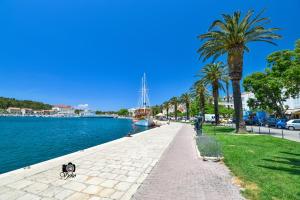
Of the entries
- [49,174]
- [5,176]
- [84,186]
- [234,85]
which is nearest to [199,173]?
[84,186]

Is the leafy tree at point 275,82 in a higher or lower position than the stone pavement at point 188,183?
higher

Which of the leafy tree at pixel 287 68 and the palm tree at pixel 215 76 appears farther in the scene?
the palm tree at pixel 215 76

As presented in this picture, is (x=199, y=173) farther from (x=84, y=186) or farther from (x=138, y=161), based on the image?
(x=84, y=186)

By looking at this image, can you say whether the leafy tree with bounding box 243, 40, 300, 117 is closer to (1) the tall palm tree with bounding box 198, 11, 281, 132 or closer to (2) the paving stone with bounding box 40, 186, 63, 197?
(1) the tall palm tree with bounding box 198, 11, 281, 132

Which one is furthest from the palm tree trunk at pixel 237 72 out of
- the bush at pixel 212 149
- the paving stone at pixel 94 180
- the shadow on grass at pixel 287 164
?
the paving stone at pixel 94 180

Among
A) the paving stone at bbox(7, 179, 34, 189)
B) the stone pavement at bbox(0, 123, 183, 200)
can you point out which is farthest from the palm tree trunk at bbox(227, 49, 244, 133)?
the paving stone at bbox(7, 179, 34, 189)

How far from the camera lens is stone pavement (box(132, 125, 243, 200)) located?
5359 mm

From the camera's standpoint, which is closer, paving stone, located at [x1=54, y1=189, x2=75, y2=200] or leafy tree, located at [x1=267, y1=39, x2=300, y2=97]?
paving stone, located at [x1=54, y1=189, x2=75, y2=200]

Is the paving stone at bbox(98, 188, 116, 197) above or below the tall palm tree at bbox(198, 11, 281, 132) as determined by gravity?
below

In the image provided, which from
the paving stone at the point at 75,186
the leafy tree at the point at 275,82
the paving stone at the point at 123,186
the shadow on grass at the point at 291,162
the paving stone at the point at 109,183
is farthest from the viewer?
the leafy tree at the point at 275,82

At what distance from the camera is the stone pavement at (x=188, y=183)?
17.6ft

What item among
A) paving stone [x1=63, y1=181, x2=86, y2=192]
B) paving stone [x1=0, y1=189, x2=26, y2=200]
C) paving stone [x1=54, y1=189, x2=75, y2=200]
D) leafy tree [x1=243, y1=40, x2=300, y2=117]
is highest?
leafy tree [x1=243, y1=40, x2=300, y2=117]

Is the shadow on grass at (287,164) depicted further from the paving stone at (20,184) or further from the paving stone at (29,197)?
the paving stone at (20,184)

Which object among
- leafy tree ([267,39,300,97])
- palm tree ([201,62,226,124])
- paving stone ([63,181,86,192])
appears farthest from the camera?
palm tree ([201,62,226,124])
